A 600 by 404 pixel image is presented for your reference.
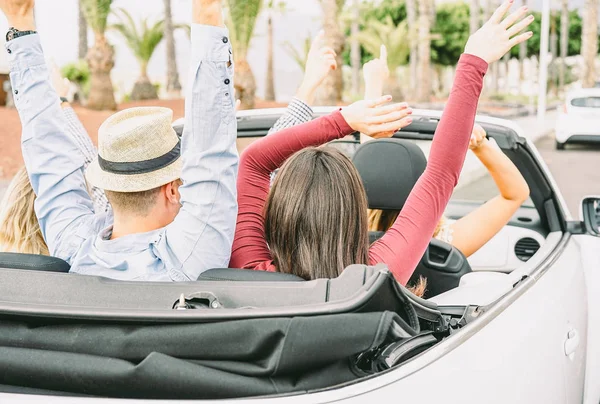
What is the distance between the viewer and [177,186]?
2.31m

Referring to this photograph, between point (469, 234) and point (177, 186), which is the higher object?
point (177, 186)

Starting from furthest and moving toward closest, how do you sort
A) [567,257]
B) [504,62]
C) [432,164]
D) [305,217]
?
[504,62]
[567,257]
[432,164]
[305,217]

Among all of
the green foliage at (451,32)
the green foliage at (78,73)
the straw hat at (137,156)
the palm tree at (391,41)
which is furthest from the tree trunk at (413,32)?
the straw hat at (137,156)

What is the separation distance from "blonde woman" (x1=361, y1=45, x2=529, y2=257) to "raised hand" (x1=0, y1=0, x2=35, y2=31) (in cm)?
128

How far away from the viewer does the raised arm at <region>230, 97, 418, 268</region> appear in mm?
2314

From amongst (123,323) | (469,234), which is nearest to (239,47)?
(469,234)

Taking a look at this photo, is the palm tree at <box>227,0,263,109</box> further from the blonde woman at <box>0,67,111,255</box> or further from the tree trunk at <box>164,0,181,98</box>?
the blonde woman at <box>0,67,111,255</box>

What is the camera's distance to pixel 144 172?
2227mm

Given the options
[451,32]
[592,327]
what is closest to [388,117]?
[592,327]

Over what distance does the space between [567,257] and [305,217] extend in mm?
1378

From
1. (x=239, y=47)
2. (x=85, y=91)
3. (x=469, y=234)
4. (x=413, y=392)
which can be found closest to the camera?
(x=413, y=392)

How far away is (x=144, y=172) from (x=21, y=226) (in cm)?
98

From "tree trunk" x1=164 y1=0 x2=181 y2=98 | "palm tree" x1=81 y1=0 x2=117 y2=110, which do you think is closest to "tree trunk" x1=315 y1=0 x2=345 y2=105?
"palm tree" x1=81 y1=0 x2=117 y2=110

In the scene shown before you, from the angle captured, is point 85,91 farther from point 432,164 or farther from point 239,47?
point 432,164
